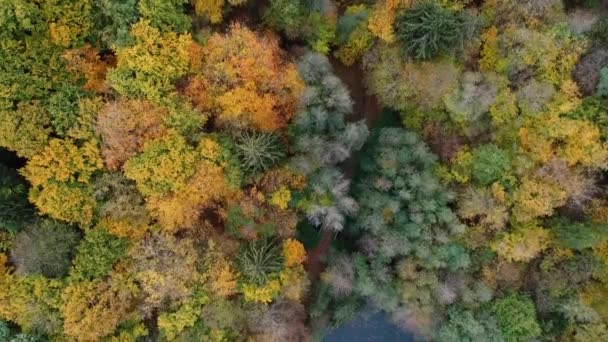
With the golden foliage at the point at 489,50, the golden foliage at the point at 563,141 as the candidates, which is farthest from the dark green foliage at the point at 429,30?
the golden foliage at the point at 563,141

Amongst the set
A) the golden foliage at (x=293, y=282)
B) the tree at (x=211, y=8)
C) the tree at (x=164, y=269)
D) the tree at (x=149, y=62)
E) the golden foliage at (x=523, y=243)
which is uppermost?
the tree at (x=211, y=8)

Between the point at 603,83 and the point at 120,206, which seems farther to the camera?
the point at 603,83

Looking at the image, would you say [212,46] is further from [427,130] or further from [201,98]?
[427,130]

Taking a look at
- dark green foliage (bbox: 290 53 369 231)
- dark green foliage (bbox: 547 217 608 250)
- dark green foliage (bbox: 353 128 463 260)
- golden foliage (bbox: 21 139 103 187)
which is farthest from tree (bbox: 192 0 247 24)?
dark green foliage (bbox: 547 217 608 250)

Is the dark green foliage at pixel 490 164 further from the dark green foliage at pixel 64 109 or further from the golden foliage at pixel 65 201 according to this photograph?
the dark green foliage at pixel 64 109

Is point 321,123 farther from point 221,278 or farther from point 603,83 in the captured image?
point 603,83

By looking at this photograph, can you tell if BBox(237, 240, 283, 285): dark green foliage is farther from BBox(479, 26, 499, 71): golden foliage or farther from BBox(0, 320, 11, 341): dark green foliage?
BBox(479, 26, 499, 71): golden foliage

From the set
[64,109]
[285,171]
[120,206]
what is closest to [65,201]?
[120,206]
